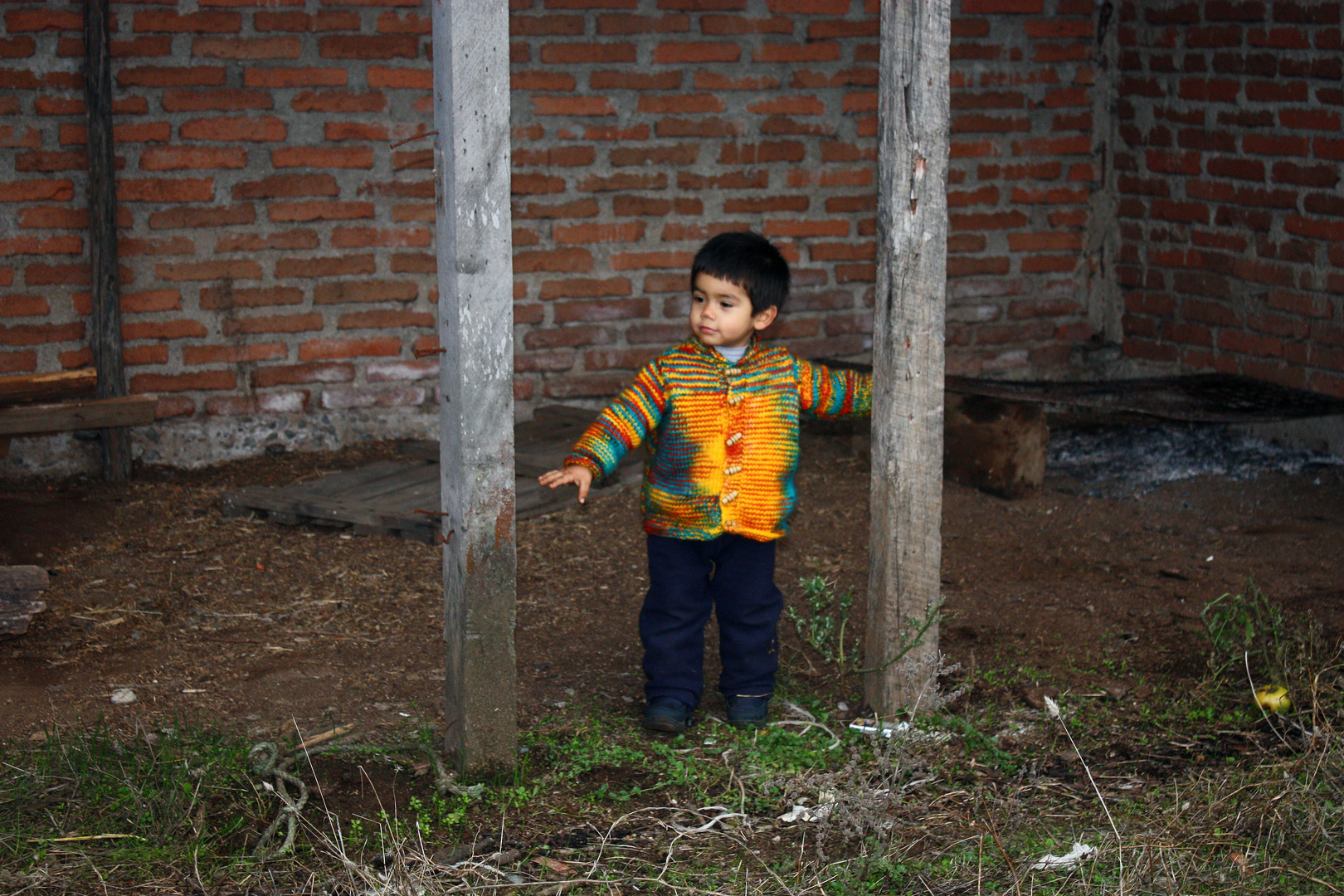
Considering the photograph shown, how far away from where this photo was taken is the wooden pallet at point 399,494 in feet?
16.0

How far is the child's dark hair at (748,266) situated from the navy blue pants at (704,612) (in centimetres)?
58

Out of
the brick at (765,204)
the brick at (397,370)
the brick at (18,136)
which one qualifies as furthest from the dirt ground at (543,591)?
the brick at (18,136)

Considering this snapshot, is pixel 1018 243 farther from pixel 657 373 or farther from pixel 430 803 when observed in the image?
pixel 430 803

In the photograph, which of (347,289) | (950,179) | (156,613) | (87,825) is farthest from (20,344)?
(950,179)

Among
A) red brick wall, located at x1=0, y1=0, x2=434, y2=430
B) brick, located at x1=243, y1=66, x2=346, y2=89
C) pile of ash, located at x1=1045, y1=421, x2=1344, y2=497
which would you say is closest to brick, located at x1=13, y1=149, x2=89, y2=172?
red brick wall, located at x1=0, y1=0, x2=434, y2=430

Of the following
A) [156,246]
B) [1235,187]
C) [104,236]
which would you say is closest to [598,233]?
[156,246]

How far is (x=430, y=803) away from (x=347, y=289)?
313cm

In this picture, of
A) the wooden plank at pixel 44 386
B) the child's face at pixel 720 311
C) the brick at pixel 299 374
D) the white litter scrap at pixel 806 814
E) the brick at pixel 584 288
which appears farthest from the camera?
the brick at pixel 584 288

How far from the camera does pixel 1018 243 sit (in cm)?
646

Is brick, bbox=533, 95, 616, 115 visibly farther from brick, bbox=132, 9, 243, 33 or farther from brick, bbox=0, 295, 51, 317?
brick, bbox=0, 295, 51, 317

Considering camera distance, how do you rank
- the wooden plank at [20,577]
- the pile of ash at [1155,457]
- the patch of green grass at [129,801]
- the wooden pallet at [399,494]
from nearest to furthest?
the patch of green grass at [129,801] < the wooden plank at [20,577] < the wooden pallet at [399,494] < the pile of ash at [1155,457]

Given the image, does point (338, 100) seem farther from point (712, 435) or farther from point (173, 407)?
point (712, 435)

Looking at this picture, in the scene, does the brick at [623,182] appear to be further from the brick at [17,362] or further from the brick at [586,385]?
the brick at [17,362]

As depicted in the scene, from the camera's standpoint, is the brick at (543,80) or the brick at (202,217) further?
the brick at (543,80)
